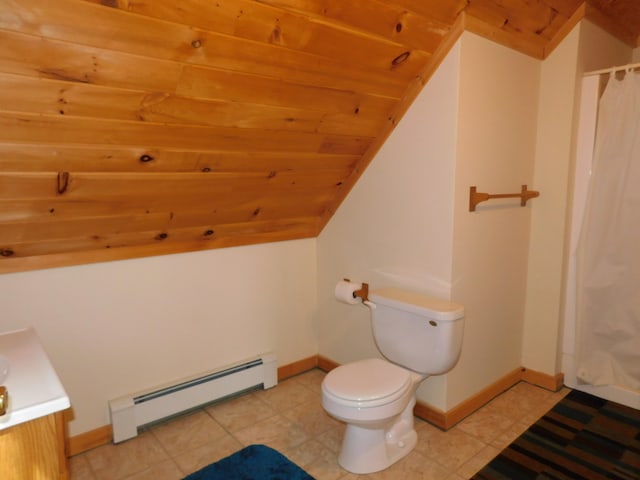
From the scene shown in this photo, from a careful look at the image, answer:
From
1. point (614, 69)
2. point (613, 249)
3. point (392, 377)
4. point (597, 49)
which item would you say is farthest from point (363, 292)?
point (597, 49)

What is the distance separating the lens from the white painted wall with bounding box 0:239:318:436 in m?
1.96

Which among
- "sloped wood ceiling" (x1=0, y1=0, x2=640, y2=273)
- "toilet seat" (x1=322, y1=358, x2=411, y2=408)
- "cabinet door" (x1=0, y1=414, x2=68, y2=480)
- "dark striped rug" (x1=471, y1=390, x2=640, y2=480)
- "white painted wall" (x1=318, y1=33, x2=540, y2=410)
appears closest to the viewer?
"cabinet door" (x1=0, y1=414, x2=68, y2=480)

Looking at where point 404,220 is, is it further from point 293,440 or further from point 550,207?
point 293,440

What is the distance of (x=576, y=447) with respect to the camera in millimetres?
2037


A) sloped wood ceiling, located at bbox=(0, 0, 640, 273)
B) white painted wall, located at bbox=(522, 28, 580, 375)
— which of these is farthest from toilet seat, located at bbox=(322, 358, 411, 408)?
white painted wall, located at bbox=(522, 28, 580, 375)

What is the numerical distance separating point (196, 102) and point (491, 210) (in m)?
1.56

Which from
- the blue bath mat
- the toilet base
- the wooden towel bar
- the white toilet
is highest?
the wooden towel bar

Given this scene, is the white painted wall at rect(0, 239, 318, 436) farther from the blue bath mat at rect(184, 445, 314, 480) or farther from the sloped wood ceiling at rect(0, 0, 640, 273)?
the blue bath mat at rect(184, 445, 314, 480)

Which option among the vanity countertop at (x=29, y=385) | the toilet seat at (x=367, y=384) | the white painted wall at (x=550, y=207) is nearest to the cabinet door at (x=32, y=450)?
the vanity countertop at (x=29, y=385)

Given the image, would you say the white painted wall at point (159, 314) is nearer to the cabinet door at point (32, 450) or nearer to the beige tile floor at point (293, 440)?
the beige tile floor at point (293, 440)

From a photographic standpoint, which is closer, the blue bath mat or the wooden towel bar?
the blue bath mat

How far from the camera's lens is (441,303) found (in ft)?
6.68

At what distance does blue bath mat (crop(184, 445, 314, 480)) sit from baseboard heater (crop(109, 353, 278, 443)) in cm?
47

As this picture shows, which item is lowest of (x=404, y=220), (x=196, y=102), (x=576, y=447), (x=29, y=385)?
(x=576, y=447)
